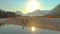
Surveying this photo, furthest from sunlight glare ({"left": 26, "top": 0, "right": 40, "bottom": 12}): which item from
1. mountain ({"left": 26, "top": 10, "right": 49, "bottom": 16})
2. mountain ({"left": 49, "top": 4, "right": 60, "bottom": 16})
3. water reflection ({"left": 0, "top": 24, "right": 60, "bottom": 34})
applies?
water reflection ({"left": 0, "top": 24, "right": 60, "bottom": 34})

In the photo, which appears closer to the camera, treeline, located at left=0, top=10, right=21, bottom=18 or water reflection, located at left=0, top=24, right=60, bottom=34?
water reflection, located at left=0, top=24, right=60, bottom=34

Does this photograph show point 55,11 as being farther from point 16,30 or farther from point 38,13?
point 16,30

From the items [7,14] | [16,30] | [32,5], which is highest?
[32,5]

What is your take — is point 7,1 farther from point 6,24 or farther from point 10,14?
point 6,24

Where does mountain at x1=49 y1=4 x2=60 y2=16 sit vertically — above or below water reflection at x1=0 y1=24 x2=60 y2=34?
above

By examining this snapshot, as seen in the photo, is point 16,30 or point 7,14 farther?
point 7,14

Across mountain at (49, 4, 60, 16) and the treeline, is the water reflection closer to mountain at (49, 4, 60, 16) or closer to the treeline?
the treeline

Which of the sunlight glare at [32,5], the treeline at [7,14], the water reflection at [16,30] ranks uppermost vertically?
the sunlight glare at [32,5]

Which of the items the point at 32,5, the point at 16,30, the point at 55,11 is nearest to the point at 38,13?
the point at 32,5

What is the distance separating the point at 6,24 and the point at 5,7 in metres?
0.39

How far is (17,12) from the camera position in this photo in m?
2.72

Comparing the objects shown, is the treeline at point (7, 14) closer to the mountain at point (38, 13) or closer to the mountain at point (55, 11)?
the mountain at point (38, 13)

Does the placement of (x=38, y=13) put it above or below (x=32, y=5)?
below

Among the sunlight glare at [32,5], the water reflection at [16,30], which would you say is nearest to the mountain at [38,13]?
the sunlight glare at [32,5]
